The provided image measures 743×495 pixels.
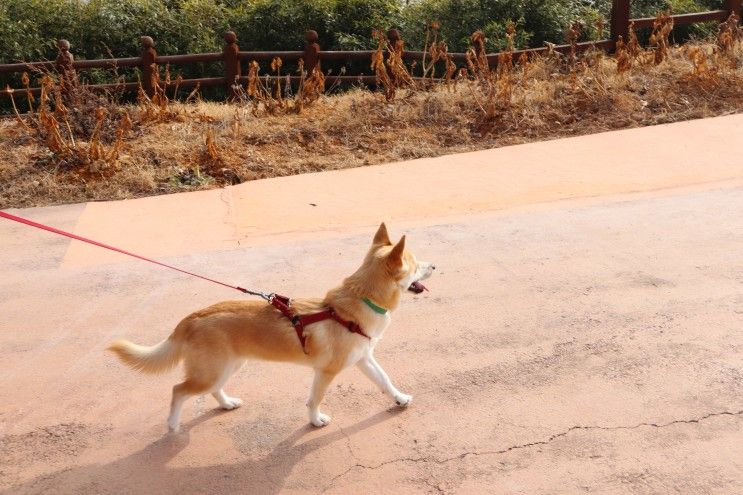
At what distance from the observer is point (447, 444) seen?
5.33 metres

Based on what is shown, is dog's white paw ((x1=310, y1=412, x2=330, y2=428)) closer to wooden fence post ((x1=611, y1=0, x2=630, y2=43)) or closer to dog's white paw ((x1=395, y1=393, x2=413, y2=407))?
dog's white paw ((x1=395, y1=393, x2=413, y2=407))

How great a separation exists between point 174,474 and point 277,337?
98cm

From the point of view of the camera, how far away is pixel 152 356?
5.34 m

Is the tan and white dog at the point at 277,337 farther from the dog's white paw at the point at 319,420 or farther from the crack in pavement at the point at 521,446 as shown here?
the crack in pavement at the point at 521,446

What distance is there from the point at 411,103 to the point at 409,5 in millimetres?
4643

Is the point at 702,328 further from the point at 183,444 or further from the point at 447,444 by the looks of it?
the point at 183,444

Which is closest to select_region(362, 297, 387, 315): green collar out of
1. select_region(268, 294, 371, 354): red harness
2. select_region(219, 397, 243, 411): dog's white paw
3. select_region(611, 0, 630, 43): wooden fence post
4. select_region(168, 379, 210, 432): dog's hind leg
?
select_region(268, 294, 371, 354): red harness

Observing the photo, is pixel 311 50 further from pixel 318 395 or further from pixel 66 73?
pixel 318 395

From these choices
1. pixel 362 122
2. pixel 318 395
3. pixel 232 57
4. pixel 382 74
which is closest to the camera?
pixel 318 395

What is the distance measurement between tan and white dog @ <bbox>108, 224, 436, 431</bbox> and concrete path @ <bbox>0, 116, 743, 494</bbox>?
0.48 meters

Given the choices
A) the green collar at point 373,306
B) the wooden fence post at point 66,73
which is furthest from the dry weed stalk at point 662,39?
the green collar at point 373,306

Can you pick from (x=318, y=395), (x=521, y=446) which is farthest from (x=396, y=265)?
(x=521, y=446)

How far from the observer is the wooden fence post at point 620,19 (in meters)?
14.0

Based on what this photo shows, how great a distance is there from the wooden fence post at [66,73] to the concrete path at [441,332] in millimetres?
2612
